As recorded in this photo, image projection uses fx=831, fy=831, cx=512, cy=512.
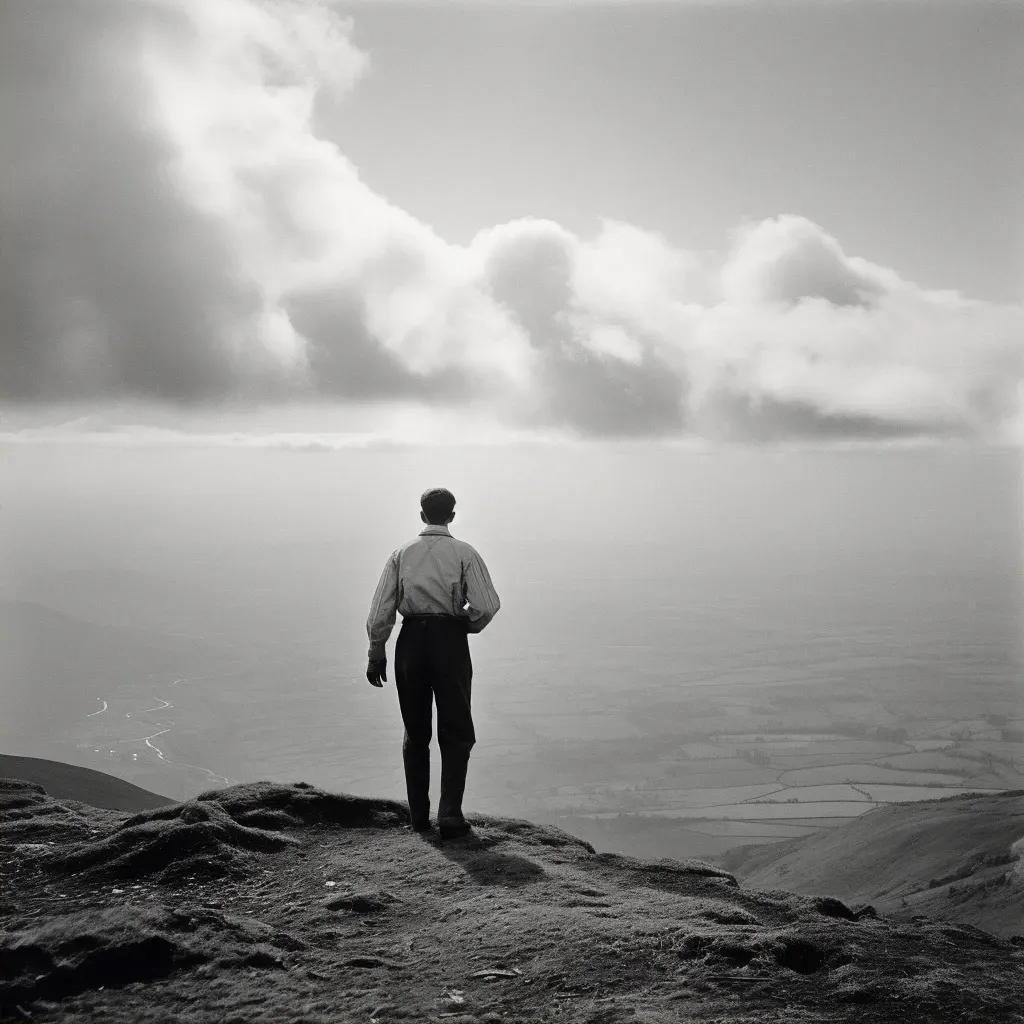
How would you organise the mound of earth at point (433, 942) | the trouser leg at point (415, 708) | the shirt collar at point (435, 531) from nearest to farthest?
the mound of earth at point (433, 942) < the trouser leg at point (415, 708) < the shirt collar at point (435, 531)

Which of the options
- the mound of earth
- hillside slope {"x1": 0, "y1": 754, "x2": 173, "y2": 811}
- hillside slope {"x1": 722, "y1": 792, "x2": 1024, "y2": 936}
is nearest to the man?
the mound of earth

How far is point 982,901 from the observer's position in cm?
1680

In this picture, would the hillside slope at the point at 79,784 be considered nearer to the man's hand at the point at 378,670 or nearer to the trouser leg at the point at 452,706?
the man's hand at the point at 378,670

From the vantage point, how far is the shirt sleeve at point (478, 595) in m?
6.88

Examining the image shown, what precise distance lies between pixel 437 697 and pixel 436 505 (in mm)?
1617

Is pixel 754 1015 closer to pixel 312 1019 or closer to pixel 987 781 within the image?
pixel 312 1019

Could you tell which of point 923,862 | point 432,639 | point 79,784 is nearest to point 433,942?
point 432,639

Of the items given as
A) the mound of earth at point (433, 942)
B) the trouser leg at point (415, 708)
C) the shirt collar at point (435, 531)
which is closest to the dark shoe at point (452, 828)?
the mound of earth at point (433, 942)

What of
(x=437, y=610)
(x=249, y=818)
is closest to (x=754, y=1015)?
(x=437, y=610)

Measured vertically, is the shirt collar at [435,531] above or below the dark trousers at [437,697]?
above

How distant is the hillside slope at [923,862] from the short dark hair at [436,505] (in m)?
9.90

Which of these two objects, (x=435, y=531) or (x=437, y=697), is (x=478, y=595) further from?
(x=437, y=697)

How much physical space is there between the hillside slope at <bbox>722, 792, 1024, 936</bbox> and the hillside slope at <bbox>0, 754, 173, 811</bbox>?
13.2 meters

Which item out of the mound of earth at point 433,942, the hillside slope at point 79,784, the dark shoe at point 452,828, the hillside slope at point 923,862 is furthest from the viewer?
the hillside slope at point 923,862
